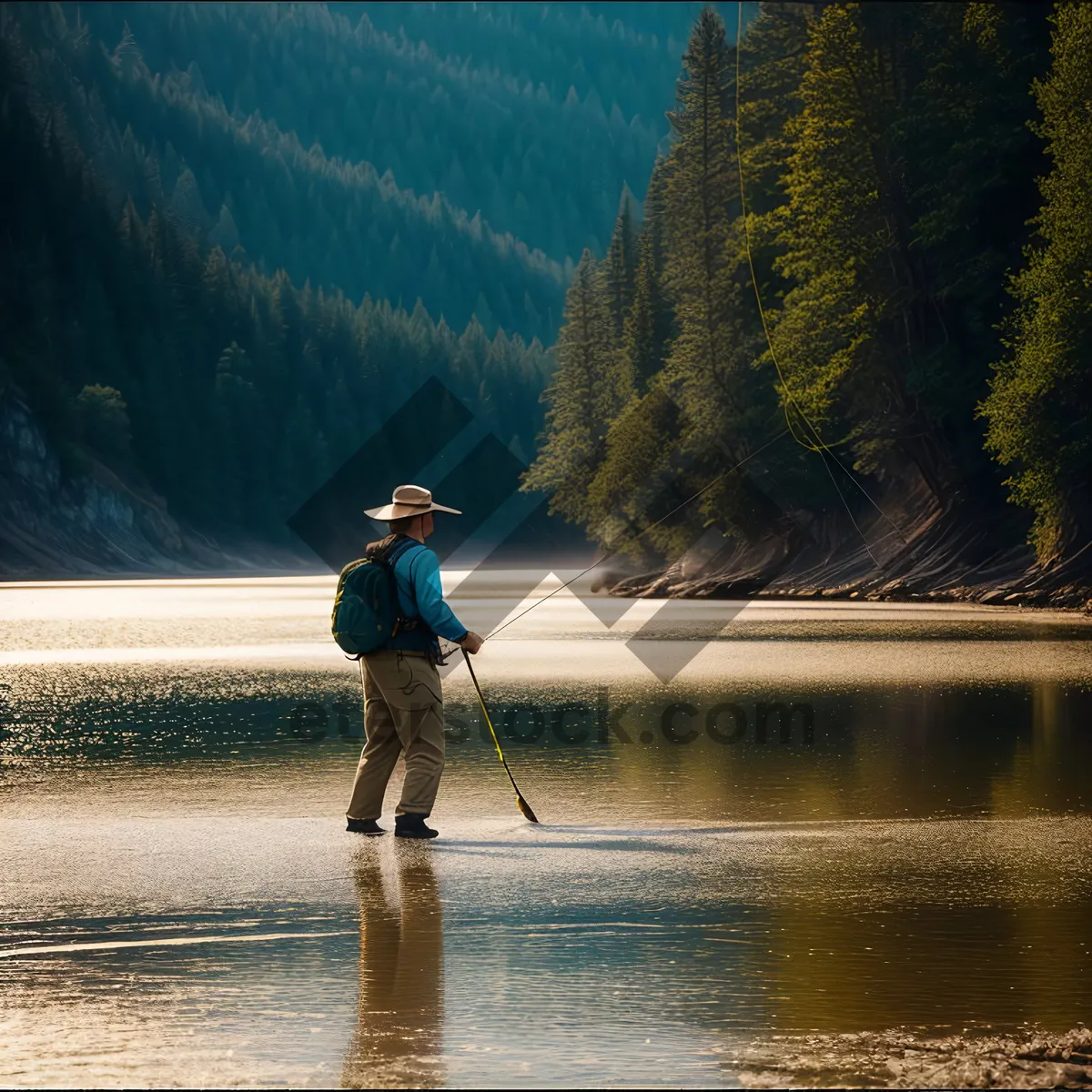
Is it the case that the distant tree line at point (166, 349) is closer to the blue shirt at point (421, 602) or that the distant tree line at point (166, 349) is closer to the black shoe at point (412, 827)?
the blue shirt at point (421, 602)

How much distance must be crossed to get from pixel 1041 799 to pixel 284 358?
6695 inches

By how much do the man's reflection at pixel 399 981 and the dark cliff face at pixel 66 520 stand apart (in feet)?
301

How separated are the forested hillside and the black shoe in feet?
109

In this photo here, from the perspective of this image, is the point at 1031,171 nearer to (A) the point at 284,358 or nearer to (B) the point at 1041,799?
(B) the point at 1041,799

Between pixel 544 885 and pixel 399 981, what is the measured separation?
2274mm

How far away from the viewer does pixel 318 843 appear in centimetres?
1055

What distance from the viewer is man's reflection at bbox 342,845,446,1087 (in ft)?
19.1

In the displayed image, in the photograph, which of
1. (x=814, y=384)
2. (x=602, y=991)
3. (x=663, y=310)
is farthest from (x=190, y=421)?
(x=602, y=991)

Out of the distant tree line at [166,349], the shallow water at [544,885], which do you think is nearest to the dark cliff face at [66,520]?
the distant tree line at [166,349]

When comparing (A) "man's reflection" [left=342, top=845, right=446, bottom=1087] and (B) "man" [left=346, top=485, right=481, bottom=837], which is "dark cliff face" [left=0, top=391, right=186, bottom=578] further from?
(A) "man's reflection" [left=342, top=845, right=446, bottom=1087]

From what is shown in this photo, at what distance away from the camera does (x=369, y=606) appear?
36.1ft

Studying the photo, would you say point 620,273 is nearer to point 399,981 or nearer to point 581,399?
point 581,399

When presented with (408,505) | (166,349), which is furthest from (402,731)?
(166,349)

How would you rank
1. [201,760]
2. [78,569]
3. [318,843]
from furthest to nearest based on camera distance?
[78,569] → [201,760] → [318,843]
